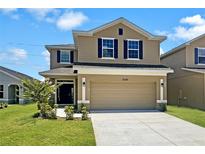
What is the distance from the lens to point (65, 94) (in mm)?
23172

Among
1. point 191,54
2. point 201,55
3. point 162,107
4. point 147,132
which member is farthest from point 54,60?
point 147,132

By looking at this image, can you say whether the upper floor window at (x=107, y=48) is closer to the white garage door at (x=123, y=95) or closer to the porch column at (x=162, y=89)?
the white garage door at (x=123, y=95)

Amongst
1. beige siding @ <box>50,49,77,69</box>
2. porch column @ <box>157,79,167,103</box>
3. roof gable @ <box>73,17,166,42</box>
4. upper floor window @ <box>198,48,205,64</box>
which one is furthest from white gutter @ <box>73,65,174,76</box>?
beige siding @ <box>50,49,77,69</box>

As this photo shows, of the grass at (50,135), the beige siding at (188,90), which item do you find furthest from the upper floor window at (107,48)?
the grass at (50,135)

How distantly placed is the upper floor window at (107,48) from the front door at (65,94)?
196 inches

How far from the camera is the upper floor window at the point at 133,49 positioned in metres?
20.4

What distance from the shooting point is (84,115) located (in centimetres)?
1385

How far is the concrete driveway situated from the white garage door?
487 centimetres

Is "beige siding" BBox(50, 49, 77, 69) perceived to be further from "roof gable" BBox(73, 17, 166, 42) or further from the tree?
the tree
